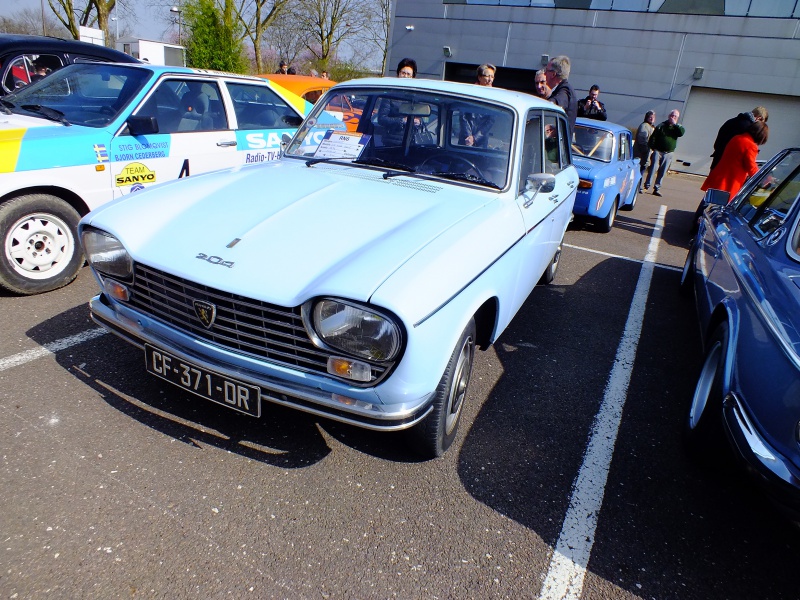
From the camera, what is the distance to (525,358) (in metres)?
3.76

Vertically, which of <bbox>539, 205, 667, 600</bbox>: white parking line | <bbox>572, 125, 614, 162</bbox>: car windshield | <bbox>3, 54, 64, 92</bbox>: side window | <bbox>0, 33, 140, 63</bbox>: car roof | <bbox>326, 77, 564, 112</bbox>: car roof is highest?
<bbox>0, 33, 140, 63</bbox>: car roof

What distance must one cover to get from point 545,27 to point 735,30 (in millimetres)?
7194

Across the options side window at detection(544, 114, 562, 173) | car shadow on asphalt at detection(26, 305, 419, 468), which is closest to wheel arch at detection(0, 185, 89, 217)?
car shadow on asphalt at detection(26, 305, 419, 468)

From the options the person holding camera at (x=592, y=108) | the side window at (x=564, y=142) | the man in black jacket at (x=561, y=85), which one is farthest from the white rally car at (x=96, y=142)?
the person holding camera at (x=592, y=108)

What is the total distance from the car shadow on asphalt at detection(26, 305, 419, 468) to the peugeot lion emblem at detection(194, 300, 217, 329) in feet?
1.45

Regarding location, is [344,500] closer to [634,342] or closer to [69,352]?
[69,352]

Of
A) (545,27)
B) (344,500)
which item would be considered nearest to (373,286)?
(344,500)

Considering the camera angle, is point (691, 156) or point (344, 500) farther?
point (691, 156)

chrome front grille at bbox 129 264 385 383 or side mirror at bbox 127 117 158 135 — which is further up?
side mirror at bbox 127 117 158 135

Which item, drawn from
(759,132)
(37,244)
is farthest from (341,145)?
(759,132)

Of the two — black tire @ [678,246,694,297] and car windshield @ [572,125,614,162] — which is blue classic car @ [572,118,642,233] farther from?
black tire @ [678,246,694,297]

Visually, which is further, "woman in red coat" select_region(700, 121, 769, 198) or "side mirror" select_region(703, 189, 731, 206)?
"woman in red coat" select_region(700, 121, 769, 198)

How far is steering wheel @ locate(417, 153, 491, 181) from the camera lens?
313 centimetres

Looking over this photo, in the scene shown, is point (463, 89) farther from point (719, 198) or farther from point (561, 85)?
point (561, 85)
